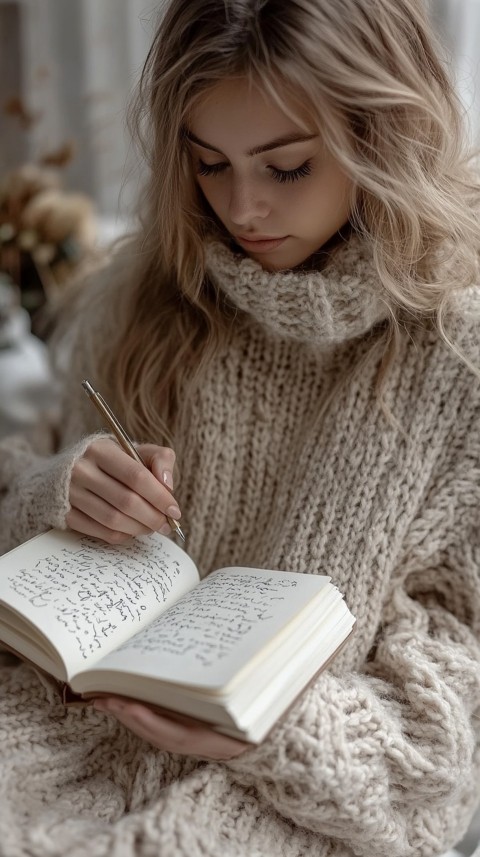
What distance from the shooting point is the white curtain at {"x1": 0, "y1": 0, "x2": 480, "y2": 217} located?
67.1 inches

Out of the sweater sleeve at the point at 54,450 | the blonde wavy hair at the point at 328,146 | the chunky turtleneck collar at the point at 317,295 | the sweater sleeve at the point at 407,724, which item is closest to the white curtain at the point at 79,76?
the sweater sleeve at the point at 54,450

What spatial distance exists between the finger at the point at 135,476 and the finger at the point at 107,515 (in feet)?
0.06

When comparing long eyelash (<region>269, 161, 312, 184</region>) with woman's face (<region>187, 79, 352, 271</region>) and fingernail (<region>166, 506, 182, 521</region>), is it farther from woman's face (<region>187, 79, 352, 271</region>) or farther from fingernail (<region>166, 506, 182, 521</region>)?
fingernail (<region>166, 506, 182, 521</region>)

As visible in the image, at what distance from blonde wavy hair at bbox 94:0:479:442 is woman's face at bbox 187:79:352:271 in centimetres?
2

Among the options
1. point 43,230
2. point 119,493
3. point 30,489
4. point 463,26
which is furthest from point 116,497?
point 463,26

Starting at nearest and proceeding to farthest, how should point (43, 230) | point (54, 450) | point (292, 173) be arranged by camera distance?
point (292, 173), point (54, 450), point (43, 230)

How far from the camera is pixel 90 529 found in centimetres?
84

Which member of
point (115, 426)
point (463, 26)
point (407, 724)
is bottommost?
point (407, 724)

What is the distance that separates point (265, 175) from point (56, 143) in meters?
1.22

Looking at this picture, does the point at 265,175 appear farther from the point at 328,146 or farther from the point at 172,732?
the point at 172,732

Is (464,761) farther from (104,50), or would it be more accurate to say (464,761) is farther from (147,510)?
(104,50)

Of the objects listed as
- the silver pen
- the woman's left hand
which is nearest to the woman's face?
the silver pen

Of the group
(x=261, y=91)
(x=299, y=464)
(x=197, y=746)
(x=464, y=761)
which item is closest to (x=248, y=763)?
(x=197, y=746)

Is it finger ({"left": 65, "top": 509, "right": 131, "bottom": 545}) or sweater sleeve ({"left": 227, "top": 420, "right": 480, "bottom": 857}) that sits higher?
finger ({"left": 65, "top": 509, "right": 131, "bottom": 545})
